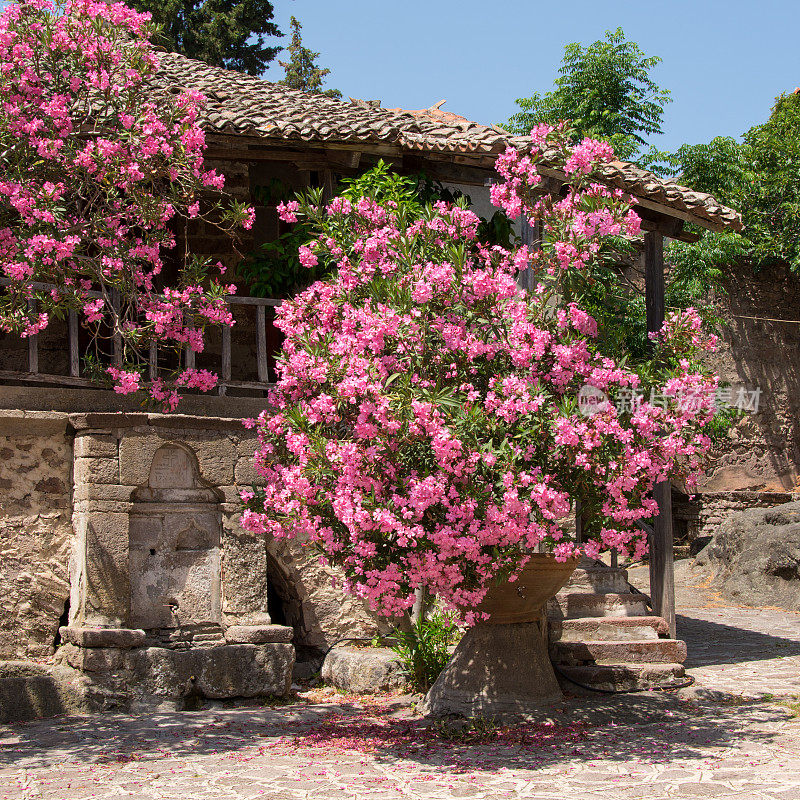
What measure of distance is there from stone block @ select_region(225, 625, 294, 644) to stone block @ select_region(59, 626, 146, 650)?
0.76m

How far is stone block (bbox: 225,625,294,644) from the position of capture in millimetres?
8562

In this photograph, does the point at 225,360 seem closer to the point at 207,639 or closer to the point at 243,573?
the point at 243,573

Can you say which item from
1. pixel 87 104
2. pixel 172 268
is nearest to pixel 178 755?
pixel 87 104

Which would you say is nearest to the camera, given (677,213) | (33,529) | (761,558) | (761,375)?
(33,529)

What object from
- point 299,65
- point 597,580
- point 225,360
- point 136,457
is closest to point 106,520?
point 136,457

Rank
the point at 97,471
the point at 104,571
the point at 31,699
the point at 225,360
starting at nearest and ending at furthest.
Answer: the point at 31,699 < the point at 104,571 < the point at 97,471 < the point at 225,360

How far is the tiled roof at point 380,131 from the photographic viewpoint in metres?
8.77

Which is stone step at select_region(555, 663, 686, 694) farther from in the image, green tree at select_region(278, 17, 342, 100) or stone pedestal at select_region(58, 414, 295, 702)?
green tree at select_region(278, 17, 342, 100)

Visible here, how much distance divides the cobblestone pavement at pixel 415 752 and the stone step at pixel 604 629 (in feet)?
1.98

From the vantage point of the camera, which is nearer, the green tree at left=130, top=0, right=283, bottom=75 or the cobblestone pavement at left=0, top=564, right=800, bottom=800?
the cobblestone pavement at left=0, top=564, right=800, bottom=800

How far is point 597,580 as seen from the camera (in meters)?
9.23

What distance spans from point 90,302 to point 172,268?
2924 millimetres

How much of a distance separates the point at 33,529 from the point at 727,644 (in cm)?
695


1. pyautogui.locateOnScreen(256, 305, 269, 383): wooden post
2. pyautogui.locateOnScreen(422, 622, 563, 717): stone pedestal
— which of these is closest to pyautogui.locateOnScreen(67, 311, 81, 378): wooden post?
pyautogui.locateOnScreen(256, 305, 269, 383): wooden post
